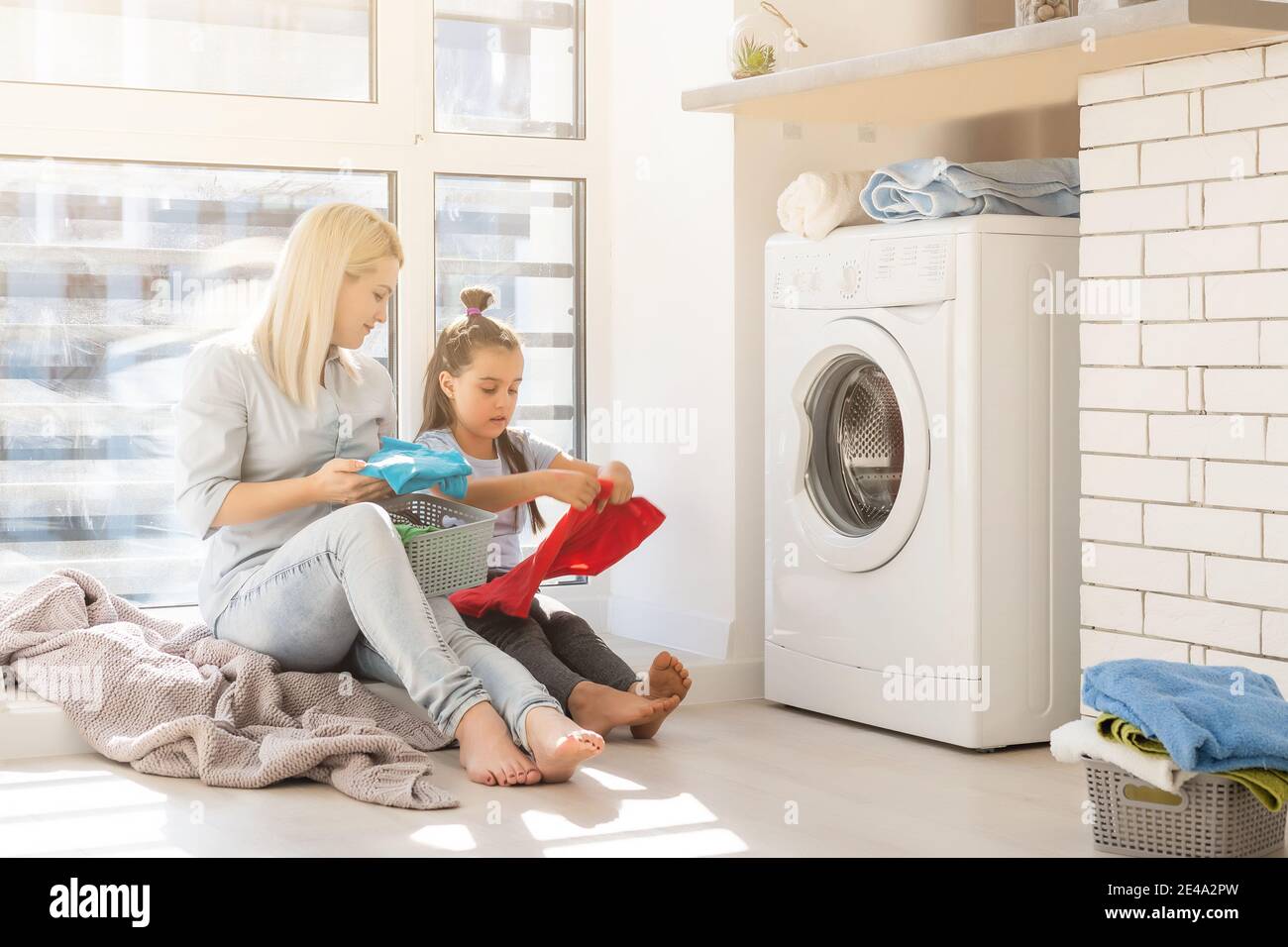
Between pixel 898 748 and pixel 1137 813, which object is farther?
pixel 898 748

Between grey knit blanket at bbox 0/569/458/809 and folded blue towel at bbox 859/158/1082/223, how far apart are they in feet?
4.12

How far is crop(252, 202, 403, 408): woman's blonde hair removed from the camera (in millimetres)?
2660

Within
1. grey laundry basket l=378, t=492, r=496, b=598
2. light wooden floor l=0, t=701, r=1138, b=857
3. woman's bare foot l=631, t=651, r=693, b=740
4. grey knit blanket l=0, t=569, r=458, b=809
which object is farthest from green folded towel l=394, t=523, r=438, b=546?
woman's bare foot l=631, t=651, r=693, b=740

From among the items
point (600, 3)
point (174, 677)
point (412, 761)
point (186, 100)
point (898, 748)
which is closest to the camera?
point (412, 761)

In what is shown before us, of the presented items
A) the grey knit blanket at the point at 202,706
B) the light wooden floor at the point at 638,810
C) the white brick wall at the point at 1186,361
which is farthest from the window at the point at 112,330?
the white brick wall at the point at 1186,361

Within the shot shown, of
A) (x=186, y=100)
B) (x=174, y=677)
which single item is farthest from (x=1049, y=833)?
(x=186, y=100)

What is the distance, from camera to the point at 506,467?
9.98ft

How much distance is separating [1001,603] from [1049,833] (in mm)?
592

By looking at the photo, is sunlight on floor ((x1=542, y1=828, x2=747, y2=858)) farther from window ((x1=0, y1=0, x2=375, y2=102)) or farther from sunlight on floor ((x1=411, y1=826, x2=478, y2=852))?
window ((x1=0, y1=0, x2=375, y2=102))

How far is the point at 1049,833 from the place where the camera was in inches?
84.3

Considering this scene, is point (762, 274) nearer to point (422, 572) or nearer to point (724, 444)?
point (724, 444)

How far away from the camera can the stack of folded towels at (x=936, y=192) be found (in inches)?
105

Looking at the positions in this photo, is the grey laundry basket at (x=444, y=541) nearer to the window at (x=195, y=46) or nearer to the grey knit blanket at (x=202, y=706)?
the grey knit blanket at (x=202, y=706)

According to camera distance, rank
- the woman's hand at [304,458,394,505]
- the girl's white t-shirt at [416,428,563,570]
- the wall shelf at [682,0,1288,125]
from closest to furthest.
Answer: the wall shelf at [682,0,1288,125] → the woman's hand at [304,458,394,505] → the girl's white t-shirt at [416,428,563,570]
